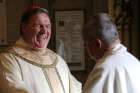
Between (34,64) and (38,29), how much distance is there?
0.25m

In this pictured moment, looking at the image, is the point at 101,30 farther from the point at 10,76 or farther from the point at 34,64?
the point at 34,64

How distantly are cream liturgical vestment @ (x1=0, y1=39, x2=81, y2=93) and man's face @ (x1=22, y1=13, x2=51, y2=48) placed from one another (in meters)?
0.08

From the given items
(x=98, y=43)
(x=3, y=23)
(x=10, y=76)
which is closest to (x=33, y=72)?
(x=10, y=76)

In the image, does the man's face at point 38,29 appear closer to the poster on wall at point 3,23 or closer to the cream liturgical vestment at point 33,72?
the cream liturgical vestment at point 33,72

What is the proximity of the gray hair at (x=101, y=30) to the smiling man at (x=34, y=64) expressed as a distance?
798 millimetres

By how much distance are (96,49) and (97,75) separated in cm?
12

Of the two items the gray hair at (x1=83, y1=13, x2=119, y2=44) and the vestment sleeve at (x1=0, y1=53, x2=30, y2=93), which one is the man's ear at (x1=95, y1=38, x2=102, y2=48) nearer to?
the gray hair at (x1=83, y1=13, x2=119, y2=44)

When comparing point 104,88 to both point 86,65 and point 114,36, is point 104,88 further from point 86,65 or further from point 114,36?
point 86,65

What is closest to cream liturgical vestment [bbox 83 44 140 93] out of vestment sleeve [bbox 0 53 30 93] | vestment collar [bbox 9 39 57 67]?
vestment sleeve [bbox 0 53 30 93]

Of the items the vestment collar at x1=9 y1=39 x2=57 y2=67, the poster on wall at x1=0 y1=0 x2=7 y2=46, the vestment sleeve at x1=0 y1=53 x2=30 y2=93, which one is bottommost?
the vestment sleeve at x1=0 y1=53 x2=30 y2=93

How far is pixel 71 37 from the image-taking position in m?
4.44

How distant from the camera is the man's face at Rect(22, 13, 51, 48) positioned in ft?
9.73

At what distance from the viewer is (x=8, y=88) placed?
2.84 m

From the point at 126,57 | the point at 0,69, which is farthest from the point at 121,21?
the point at 126,57
